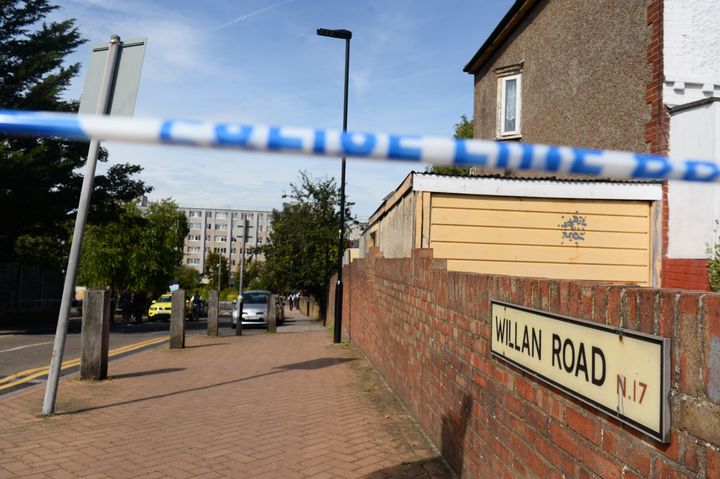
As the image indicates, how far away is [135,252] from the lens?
41.2m

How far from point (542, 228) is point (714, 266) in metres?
2.23

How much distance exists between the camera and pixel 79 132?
1.39m

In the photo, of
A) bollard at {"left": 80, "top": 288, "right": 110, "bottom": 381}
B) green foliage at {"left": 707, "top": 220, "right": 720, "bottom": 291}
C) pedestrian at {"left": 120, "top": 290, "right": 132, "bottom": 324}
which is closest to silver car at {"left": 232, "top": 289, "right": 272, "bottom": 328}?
pedestrian at {"left": 120, "top": 290, "right": 132, "bottom": 324}

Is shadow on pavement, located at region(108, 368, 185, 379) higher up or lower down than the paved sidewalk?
lower down

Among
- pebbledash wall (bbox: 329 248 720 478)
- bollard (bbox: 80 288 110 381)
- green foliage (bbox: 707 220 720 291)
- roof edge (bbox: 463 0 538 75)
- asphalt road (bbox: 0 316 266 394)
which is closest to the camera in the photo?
pebbledash wall (bbox: 329 248 720 478)

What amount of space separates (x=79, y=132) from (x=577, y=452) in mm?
2311

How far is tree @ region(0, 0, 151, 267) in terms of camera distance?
2034 cm

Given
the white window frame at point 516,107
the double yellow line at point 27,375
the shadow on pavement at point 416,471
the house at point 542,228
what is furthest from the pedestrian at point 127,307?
the shadow on pavement at point 416,471

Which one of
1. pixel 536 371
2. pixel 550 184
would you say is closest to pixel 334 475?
pixel 536 371

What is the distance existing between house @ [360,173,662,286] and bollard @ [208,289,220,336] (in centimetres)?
951

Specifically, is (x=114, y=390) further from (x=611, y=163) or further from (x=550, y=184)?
(x=611, y=163)

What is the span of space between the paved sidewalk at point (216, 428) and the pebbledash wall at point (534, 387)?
627 millimetres

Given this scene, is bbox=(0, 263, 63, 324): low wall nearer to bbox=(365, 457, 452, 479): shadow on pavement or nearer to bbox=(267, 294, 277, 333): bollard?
bbox=(267, 294, 277, 333): bollard

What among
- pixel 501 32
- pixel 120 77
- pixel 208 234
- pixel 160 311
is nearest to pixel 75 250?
pixel 120 77
